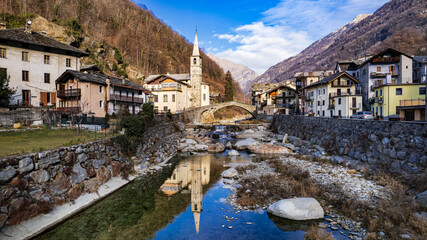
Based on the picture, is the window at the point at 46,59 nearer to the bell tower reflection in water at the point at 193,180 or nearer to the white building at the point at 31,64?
the white building at the point at 31,64

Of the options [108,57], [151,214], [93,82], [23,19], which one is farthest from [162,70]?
[151,214]

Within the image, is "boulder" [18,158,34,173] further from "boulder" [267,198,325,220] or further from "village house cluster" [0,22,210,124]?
"village house cluster" [0,22,210,124]

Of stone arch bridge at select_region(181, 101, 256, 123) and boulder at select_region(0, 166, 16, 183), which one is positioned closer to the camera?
boulder at select_region(0, 166, 16, 183)

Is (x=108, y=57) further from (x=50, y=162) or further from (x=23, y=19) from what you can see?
(x=50, y=162)

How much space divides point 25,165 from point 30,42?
2910 centimetres

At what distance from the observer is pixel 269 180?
1819 cm

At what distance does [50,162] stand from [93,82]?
22680mm

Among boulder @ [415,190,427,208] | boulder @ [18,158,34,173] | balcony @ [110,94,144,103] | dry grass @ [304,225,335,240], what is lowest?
dry grass @ [304,225,335,240]

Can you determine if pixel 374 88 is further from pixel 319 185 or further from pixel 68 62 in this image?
pixel 68 62

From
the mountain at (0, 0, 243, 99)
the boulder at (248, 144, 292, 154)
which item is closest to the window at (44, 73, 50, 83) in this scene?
the mountain at (0, 0, 243, 99)

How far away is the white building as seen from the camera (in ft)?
99.2

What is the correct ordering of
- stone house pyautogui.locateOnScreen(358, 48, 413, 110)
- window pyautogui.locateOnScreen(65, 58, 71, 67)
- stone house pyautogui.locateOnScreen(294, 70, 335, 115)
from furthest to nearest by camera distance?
1. stone house pyautogui.locateOnScreen(294, 70, 335, 115)
2. stone house pyautogui.locateOnScreen(358, 48, 413, 110)
3. window pyautogui.locateOnScreen(65, 58, 71, 67)

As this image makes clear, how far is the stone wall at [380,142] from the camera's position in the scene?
15.8 metres

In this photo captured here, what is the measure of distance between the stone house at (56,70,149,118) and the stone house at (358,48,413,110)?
46.2 metres
